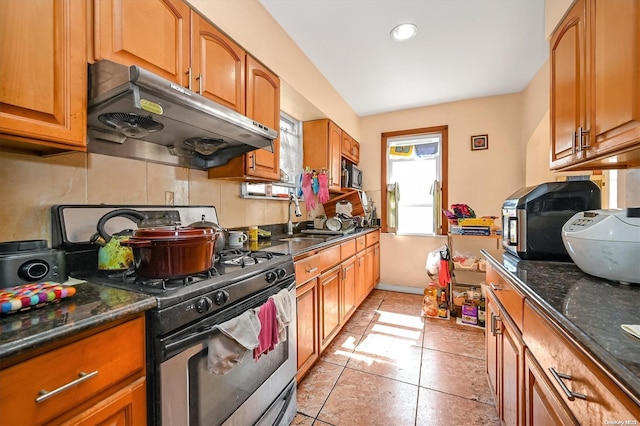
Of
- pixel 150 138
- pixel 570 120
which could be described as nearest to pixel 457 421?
pixel 570 120

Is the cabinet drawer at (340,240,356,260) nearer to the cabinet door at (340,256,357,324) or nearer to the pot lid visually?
the cabinet door at (340,256,357,324)

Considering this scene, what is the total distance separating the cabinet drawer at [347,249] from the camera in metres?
2.30

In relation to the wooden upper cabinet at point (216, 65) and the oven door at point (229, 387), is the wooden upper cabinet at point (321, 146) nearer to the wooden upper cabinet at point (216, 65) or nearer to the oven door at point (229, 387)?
the wooden upper cabinet at point (216, 65)

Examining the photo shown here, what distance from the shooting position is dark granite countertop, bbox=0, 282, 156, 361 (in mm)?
523

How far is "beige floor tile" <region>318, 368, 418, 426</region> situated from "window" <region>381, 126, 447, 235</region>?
7.31 feet

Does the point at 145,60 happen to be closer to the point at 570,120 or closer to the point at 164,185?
the point at 164,185

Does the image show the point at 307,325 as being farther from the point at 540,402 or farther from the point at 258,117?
the point at 258,117

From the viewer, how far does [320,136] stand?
287 cm

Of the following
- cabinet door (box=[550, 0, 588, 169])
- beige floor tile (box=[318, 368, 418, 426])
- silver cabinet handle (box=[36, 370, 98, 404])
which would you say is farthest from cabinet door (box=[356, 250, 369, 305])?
silver cabinet handle (box=[36, 370, 98, 404])

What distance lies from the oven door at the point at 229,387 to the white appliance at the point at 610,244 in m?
1.27

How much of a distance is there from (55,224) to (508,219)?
2.25m

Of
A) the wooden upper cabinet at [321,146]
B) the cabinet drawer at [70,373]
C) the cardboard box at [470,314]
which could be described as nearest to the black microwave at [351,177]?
the wooden upper cabinet at [321,146]

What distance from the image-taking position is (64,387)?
0.58m

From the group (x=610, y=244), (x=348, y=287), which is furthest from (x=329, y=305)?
(x=610, y=244)
